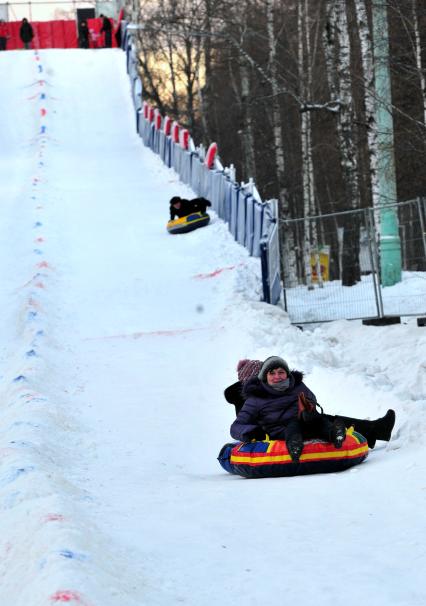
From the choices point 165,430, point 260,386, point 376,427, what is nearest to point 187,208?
point 165,430

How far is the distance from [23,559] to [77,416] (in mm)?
4454

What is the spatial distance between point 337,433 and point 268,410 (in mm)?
646

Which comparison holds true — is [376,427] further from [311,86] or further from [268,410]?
[311,86]

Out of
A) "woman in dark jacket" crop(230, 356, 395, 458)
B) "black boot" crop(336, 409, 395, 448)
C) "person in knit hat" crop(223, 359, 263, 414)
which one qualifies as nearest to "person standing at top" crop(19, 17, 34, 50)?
"person in knit hat" crop(223, 359, 263, 414)

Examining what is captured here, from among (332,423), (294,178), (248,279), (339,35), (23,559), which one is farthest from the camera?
(294,178)

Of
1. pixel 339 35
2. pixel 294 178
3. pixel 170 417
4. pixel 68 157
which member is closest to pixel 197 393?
pixel 170 417

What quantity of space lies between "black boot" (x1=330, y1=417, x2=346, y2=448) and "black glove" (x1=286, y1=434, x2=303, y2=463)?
19 centimetres

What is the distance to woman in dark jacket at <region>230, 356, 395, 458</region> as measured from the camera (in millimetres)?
7199

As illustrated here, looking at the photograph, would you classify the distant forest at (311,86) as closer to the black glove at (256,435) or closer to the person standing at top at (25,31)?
the person standing at top at (25,31)

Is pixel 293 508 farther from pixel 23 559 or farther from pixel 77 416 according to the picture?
pixel 77 416

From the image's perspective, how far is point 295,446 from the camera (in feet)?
22.8

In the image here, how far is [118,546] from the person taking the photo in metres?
5.22

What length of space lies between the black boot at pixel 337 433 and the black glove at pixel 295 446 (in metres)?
0.19

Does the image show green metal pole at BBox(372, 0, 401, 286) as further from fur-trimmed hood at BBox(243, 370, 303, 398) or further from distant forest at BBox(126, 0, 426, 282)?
fur-trimmed hood at BBox(243, 370, 303, 398)
